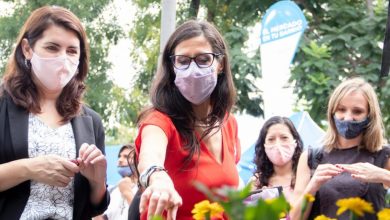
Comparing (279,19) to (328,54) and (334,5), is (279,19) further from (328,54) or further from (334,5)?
(334,5)

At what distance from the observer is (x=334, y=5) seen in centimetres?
1052

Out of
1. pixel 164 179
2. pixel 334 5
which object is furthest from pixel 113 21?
pixel 164 179

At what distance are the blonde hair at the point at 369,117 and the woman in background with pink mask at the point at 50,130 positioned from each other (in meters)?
1.35

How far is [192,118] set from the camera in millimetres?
2654

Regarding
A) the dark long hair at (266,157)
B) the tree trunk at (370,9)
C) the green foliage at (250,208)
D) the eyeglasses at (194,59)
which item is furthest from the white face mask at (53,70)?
the tree trunk at (370,9)

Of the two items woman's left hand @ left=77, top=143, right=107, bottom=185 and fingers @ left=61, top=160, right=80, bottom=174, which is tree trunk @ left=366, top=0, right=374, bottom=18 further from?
fingers @ left=61, top=160, right=80, bottom=174

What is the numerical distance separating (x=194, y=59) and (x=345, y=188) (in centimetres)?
128

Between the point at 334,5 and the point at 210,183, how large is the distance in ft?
27.8

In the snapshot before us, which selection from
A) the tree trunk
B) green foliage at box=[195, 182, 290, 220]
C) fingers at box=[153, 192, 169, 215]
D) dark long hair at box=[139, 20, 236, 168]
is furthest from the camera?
the tree trunk

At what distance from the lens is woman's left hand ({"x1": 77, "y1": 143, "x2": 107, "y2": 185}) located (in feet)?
8.79

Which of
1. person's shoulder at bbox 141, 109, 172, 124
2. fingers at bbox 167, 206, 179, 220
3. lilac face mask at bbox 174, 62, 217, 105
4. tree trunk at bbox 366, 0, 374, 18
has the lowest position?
fingers at bbox 167, 206, 179, 220

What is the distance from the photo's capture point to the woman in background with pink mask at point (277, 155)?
182 inches

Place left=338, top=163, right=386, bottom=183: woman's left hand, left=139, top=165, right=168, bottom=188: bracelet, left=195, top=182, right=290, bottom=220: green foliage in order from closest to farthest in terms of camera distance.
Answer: left=195, top=182, right=290, bottom=220: green foliage < left=139, top=165, right=168, bottom=188: bracelet < left=338, top=163, right=386, bottom=183: woman's left hand

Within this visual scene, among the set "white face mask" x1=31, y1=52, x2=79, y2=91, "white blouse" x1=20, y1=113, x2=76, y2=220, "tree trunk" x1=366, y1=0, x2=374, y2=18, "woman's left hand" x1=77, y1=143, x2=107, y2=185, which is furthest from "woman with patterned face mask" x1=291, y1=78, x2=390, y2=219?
"tree trunk" x1=366, y1=0, x2=374, y2=18
